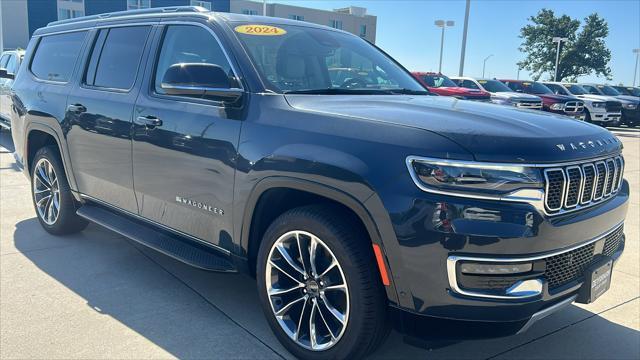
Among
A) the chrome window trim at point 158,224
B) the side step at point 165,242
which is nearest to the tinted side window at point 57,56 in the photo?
the chrome window trim at point 158,224

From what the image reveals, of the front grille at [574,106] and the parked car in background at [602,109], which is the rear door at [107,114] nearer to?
the front grille at [574,106]

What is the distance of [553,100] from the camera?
63.4 ft

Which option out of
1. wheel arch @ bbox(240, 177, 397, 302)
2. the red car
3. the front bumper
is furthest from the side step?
the red car

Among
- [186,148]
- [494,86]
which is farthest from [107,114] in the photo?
[494,86]

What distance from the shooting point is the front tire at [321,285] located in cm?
267

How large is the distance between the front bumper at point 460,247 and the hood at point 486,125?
0.25 m

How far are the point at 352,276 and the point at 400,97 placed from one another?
1.37 m

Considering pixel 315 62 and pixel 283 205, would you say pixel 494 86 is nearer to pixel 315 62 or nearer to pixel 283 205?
pixel 315 62

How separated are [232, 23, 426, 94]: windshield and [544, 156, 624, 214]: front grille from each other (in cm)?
147

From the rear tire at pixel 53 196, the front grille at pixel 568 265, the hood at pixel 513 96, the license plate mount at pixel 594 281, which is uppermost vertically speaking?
the hood at pixel 513 96

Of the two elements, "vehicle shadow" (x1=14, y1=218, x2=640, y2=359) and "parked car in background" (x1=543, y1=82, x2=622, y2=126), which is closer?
"vehicle shadow" (x1=14, y1=218, x2=640, y2=359)

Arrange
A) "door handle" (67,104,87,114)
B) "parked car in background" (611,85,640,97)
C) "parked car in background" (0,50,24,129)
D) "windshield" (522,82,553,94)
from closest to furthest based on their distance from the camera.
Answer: "door handle" (67,104,87,114) < "parked car in background" (0,50,24,129) < "windshield" (522,82,553,94) < "parked car in background" (611,85,640,97)

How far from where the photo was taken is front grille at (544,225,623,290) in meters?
2.53

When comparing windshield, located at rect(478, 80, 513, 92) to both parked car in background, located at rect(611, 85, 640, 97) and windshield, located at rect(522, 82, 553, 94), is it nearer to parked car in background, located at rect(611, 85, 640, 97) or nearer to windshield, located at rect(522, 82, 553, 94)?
windshield, located at rect(522, 82, 553, 94)
